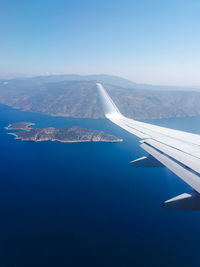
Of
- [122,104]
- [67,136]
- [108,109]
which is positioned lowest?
[67,136]

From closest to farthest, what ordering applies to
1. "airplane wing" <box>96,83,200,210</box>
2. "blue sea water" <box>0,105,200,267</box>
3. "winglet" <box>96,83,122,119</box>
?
"airplane wing" <box>96,83,200,210</box> < "winglet" <box>96,83,122,119</box> < "blue sea water" <box>0,105,200,267</box>

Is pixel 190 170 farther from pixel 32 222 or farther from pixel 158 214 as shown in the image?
pixel 32 222

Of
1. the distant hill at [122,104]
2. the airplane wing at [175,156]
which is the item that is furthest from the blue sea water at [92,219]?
the distant hill at [122,104]

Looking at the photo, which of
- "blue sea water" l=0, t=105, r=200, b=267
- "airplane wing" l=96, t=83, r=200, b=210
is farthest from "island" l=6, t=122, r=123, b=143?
"airplane wing" l=96, t=83, r=200, b=210

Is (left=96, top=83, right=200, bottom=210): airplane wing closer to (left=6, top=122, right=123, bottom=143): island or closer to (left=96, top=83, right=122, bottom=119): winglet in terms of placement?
(left=96, top=83, right=122, bottom=119): winglet

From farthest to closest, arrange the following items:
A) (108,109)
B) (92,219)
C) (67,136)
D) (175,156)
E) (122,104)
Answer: (122,104) → (67,136) → (92,219) → (108,109) → (175,156)

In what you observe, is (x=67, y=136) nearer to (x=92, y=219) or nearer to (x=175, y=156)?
(x=92, y=219)

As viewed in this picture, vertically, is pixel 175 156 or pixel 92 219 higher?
pixel 175 156

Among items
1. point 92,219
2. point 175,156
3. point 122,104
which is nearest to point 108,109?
point 175,156

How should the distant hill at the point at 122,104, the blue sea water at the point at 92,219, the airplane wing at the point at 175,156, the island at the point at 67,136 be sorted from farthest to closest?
the distant hill at the point at 122,104
the island at the point at 67,136
the blue sea water at the point at 92,219
the airplane wing at the point at 175,156

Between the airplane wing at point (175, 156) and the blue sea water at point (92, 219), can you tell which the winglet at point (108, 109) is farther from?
the blue sea water at point (92, 219)
